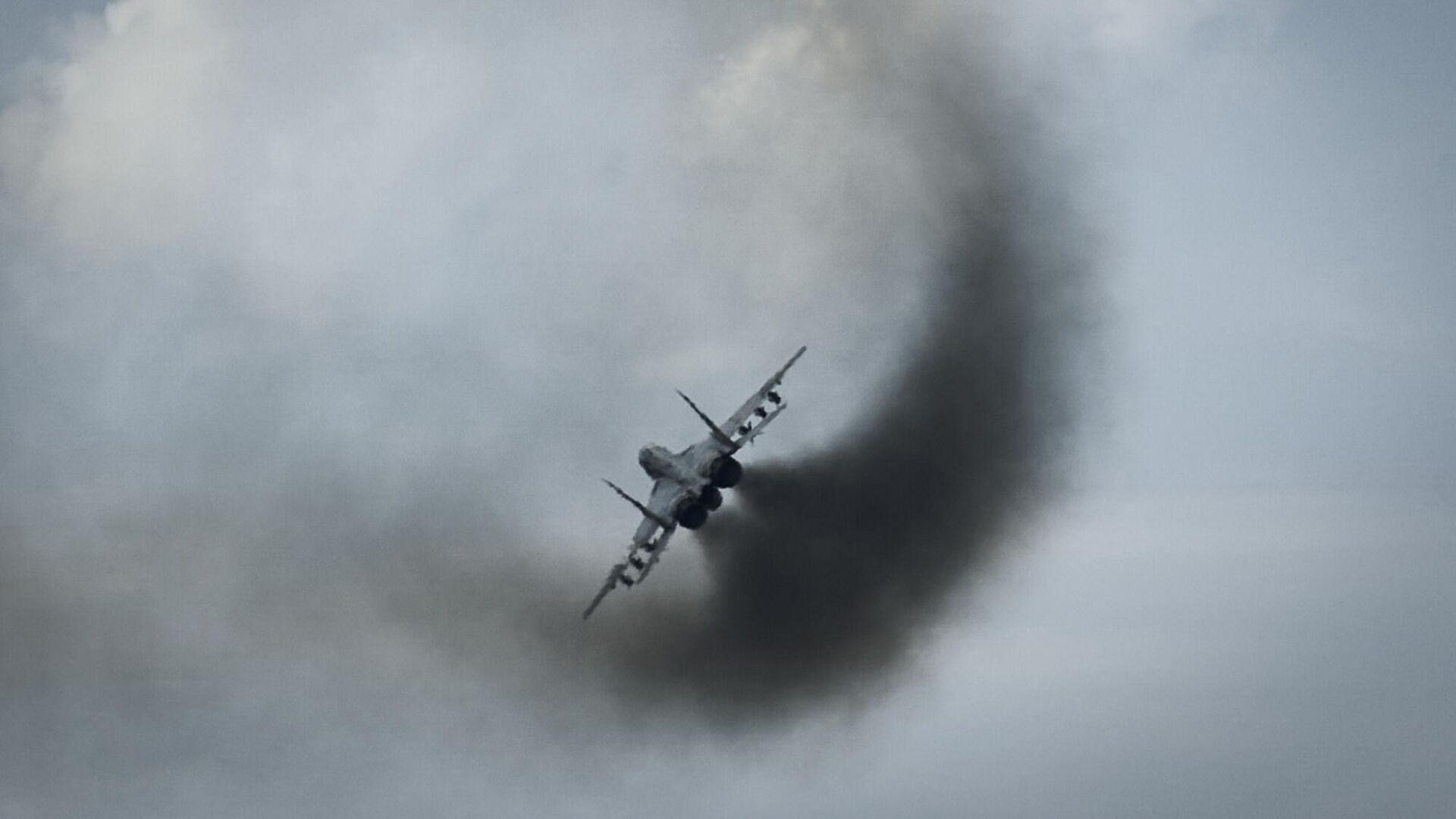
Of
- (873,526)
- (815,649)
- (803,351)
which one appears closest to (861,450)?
(873,526)

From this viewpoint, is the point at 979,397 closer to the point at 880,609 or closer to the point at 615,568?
the point at 880,609

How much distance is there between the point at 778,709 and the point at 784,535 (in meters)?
18.6

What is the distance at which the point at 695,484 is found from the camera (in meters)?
127

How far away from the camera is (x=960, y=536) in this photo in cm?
15988

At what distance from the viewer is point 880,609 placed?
157250mm

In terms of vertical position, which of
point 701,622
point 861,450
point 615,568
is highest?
point 861,450

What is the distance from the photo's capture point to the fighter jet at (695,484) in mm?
126875

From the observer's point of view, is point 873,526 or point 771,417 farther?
point 873,526

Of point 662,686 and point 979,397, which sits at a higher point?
point 979,397

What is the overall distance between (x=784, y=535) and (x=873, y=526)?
9.63 m

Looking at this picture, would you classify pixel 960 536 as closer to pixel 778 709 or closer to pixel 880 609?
pixel 880 609

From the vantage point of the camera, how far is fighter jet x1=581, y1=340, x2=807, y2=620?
126875mm

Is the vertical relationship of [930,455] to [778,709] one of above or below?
above

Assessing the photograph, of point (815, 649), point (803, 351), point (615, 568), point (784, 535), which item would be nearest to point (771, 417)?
point (803, 351)
